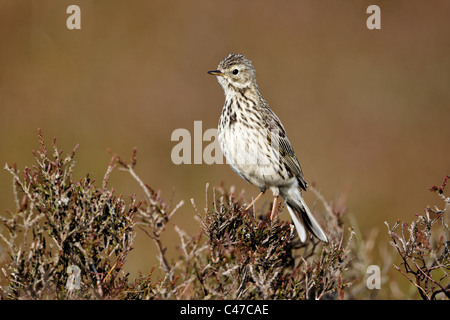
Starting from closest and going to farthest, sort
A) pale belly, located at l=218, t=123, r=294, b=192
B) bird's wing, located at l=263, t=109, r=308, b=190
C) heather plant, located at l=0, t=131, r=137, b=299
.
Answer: heather plant, located at l=0, t=131, r=137, b=299 < pale belly, located at l=218, t=123, r=294, b=192 < bird's wing, located at l=263, t=109, r=308, b=190

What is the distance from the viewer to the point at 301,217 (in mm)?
4258

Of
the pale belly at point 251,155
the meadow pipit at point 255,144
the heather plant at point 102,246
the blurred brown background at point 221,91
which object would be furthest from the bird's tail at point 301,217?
the blurred brown background at point 221,91

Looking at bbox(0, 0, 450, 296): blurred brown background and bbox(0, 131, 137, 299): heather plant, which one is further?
bbox(0, 0, 450, 296): blurred brown background

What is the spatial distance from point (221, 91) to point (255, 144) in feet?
18.7

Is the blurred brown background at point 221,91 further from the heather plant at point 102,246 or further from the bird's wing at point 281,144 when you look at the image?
the heather plant at point 102,246

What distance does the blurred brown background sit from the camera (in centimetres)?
855

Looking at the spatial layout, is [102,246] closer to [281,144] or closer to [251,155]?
[251,155]

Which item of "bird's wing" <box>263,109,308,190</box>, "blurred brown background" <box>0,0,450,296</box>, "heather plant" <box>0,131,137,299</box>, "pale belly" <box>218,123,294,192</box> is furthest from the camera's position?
"blurred brown background" <box>0,0,450,296</box>

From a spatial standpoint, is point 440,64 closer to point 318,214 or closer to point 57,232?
point 318,214

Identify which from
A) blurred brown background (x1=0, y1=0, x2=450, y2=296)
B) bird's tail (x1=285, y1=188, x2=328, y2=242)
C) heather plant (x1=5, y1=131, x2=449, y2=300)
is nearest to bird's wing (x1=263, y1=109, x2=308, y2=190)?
bird's tail (x1=285, y1=188, x2=328, y2=242)

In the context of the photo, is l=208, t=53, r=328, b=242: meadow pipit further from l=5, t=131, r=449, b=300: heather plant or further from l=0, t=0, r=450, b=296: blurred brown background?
l=0, t=0, r=450, b=296: blurred brown background

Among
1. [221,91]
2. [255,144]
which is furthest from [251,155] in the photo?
[221,91]

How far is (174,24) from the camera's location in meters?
10.8
